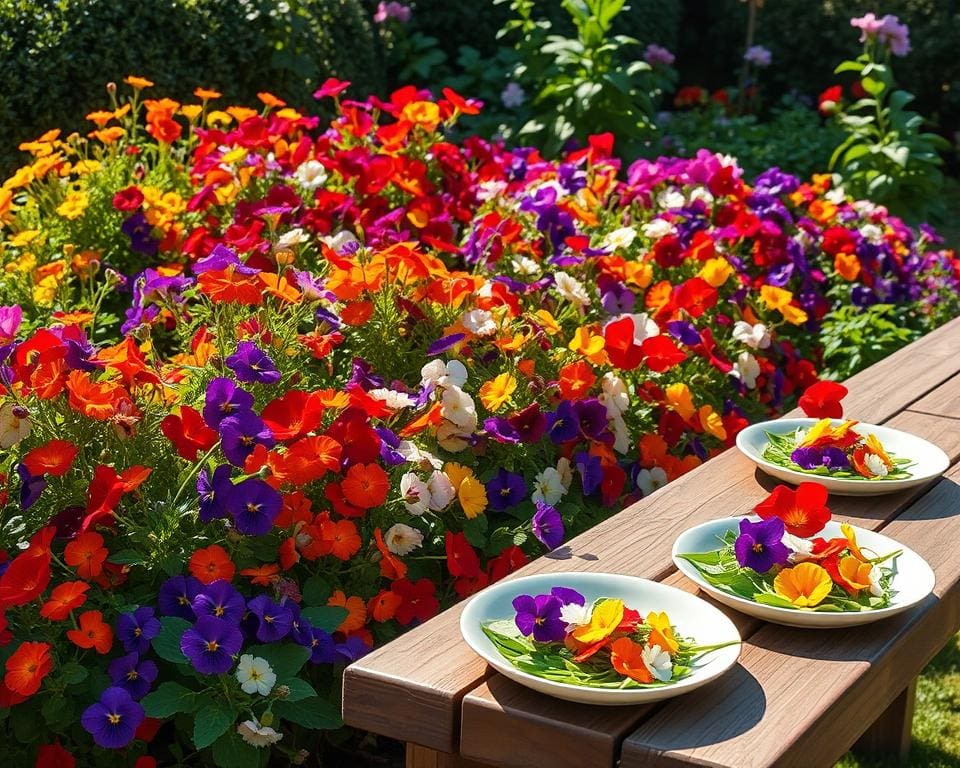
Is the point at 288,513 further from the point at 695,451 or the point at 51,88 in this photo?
the point at 51,88

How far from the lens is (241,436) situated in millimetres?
1996

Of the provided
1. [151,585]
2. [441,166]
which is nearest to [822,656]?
[151,585]

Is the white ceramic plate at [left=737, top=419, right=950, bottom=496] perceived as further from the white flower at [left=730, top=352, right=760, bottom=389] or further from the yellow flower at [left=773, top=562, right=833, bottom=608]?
the white flower at [left=730, top=352, right=760, bottom=389]

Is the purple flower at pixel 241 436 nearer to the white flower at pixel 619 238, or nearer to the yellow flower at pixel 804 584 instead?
the yellow flower at pixel 804 584

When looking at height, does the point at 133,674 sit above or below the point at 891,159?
below

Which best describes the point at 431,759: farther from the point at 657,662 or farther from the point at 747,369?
the point at 747,369

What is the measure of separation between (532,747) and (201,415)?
101 centimetres

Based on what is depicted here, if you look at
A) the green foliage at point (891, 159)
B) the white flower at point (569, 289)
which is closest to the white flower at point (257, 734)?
the white flower at point (569, 289)

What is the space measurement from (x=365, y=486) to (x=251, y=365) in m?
0.28

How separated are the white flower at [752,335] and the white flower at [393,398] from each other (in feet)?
3.80

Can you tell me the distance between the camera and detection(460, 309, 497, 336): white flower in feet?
8.13

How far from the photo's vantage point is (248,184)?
3.42 meters

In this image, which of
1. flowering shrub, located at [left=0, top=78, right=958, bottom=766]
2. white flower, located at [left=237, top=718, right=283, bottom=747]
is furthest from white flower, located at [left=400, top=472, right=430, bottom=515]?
white flower, located at [left=237, top=718, right=283, bottom=747]

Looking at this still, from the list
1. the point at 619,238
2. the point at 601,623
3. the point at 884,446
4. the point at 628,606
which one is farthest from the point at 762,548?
the point at 619,238
